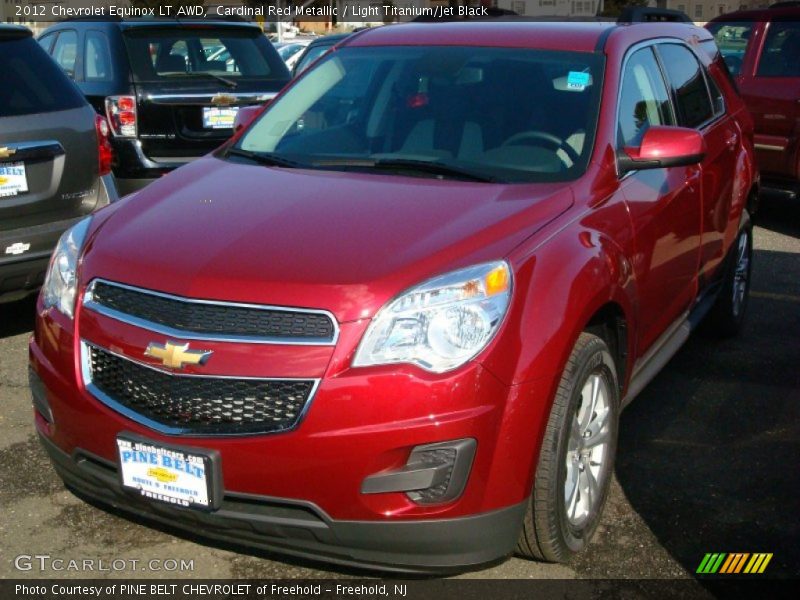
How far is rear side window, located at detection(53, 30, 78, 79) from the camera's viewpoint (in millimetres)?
8789

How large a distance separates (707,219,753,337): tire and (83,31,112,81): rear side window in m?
4.87

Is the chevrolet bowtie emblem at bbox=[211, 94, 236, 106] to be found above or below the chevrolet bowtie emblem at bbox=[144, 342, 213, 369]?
below

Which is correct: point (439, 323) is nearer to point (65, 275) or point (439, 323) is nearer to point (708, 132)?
point (65, 275)

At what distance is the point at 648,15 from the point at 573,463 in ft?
9.20

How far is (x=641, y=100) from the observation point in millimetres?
4469

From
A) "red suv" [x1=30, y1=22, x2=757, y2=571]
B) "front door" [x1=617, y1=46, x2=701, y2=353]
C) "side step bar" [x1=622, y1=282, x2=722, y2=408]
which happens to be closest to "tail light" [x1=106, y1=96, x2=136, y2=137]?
"red suv" [x1=30, y1=22, x2=757, y2=571]

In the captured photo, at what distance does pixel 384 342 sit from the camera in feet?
9.66

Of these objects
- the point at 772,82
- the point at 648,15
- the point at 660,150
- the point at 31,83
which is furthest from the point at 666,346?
the point at 772,82

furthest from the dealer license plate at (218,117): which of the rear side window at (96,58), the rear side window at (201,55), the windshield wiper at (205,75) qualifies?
the rear side window at (96,58)

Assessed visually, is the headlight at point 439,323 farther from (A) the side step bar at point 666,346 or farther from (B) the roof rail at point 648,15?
(B) the roof rail at point 648,15

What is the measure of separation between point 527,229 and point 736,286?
9.57ft

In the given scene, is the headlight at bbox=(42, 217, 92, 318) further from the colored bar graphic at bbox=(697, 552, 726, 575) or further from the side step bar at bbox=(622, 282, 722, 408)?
the colored bar graphic at bbox=(697, 552, 726, 575)

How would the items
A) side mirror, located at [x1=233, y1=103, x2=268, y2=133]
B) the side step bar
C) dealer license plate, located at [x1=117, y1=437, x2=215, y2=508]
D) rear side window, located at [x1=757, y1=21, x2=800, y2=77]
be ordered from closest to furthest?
dealer license plate, located at [x1=117, y1=437, x2=215, y2=508] → the side step bar → side mirror, located at [x1=233, y1=103, x2=268, y2=133] → rear side window, located at [x1=757, y1=21, x2=800, y2=77]

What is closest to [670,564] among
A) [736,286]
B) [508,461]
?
[508,461]
